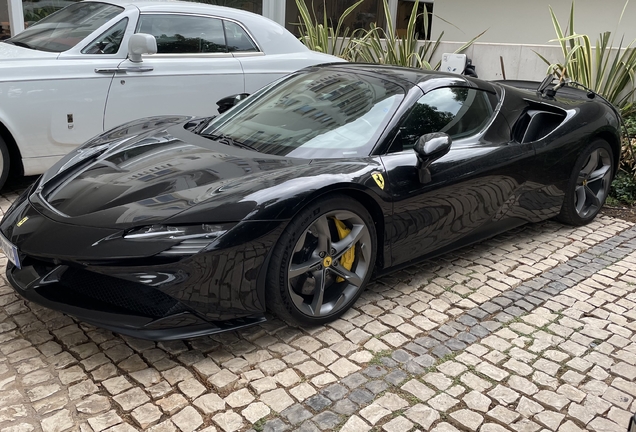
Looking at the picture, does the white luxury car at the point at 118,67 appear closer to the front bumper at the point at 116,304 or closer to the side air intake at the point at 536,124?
the front bumper at the point at 116,304

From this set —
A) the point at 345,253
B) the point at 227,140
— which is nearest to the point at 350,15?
the point at 227,140

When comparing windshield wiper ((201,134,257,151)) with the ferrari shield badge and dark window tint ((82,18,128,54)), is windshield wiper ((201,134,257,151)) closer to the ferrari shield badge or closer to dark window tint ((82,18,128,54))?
the ferrari shield badge

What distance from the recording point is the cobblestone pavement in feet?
8.04

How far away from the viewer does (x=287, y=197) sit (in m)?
2.77

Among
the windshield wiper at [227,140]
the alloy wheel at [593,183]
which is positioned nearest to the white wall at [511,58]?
the alloy wheel at [593,183]

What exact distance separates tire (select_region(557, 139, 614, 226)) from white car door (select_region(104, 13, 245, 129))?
304 centimetres

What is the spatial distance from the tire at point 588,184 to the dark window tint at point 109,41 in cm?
379

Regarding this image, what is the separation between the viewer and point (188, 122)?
395 centimetres

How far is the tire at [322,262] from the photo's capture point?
2.81 meters

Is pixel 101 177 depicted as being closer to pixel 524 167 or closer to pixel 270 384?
pixel 270 384

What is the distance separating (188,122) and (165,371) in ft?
5.95

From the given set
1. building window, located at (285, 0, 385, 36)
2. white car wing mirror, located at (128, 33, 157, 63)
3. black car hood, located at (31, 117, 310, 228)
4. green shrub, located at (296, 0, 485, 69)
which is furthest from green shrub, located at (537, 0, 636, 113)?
building window, located at (285, 0, 385, 36)

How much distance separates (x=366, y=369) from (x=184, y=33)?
388 centimetres

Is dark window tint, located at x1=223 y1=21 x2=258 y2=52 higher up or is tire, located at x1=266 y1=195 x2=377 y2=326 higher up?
dark window tint, located at x1=223 y1=21 x2=258 y2=52
